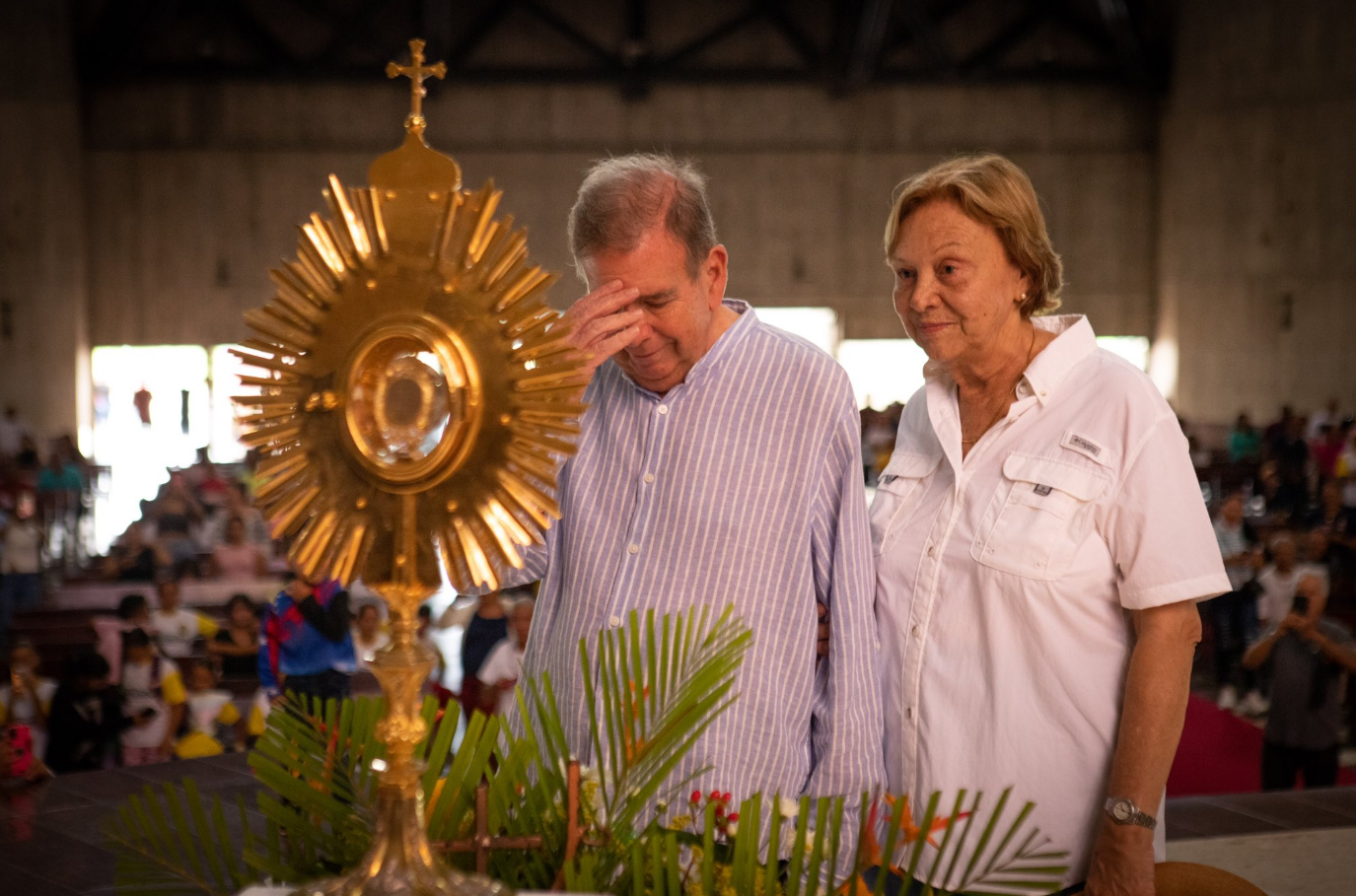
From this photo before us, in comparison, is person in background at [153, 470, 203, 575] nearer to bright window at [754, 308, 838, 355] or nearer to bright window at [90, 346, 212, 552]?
bright window at [90, 346, 212, 552]

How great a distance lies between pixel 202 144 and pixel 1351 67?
54.9 feet

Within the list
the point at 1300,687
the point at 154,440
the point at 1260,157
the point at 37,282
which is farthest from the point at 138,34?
the point at 1300,687

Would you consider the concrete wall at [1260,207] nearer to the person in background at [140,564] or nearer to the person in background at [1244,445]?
the person in background at [1244,445]

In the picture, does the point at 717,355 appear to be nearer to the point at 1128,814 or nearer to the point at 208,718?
the point at 1128,814

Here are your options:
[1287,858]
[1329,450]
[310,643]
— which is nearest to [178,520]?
[310,643]

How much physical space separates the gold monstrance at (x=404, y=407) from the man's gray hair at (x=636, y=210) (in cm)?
68

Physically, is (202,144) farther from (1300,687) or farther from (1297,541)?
(1300,687)

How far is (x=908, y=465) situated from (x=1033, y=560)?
1.09 ft

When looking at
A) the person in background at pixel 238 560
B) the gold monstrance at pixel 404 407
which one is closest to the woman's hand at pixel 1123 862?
the gold monstrance at pixel 404 407

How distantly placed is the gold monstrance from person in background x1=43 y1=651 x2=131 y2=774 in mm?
6281

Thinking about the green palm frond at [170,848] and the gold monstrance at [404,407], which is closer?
the gold monstrance at [404,407]

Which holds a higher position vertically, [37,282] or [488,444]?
[37,282]

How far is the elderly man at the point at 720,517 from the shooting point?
190cm

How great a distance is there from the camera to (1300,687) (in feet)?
21.1
